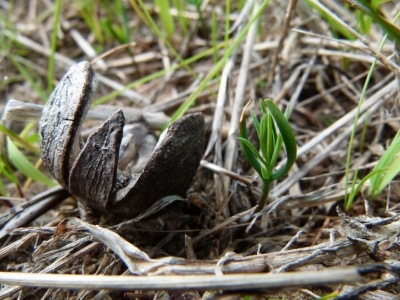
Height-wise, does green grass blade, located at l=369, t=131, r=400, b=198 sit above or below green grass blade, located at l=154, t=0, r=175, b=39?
below

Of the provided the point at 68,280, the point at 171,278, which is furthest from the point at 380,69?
the point at 68,280

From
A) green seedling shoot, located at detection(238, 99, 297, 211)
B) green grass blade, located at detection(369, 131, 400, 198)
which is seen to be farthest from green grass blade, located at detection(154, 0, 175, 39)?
green grass blade, located at detection(369, 131, 400, 198)

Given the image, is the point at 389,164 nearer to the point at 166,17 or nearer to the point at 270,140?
the point at 270,140

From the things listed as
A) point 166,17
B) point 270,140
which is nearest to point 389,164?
point 270,140

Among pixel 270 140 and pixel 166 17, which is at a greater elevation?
pixel 166 17

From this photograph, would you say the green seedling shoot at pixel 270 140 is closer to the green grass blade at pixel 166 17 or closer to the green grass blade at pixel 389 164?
the green grass blade at pixel 389 164

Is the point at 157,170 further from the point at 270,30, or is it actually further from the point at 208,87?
the point at 270,30

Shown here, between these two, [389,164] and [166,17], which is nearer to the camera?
[389,164]

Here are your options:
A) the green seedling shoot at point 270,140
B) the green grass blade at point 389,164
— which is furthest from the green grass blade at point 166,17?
the green grass blade at point 389,164

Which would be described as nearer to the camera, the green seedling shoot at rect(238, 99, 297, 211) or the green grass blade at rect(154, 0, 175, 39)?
the green seedling shoot at rect(238, 99, 297, 211)

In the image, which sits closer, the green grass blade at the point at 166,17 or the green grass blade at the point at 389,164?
the green grass blade at the point at 389,164

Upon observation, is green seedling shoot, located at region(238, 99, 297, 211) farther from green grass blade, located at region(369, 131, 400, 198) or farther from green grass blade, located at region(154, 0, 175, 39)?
green grass blade, located at region(154, 0, 175, 39)
